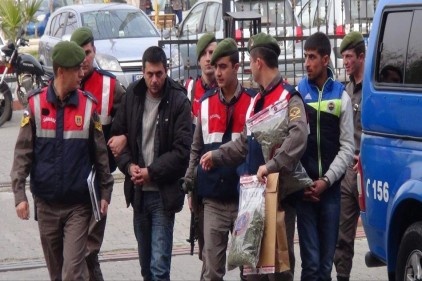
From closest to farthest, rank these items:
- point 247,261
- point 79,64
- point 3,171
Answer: point 247,261 → point 79,64 → point 3,171

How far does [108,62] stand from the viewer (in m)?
17.7

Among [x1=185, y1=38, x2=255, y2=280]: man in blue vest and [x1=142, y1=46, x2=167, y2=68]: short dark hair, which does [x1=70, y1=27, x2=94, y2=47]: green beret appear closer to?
[x1=142, y1=46, x2=167, y2=68]: short dark hair

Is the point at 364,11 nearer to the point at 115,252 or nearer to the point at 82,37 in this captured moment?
the point at 115,252

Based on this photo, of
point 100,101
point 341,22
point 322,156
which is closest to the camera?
point 322,156

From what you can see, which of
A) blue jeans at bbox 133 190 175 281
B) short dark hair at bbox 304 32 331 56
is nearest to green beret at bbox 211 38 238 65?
short dark hair at bbox 304 32 331 56

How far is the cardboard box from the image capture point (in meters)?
6.58

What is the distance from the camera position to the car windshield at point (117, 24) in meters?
19.0

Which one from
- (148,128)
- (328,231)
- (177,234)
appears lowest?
(177,234)

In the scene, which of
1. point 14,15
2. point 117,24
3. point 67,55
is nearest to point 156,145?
point 67,55

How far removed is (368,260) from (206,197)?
1.21m

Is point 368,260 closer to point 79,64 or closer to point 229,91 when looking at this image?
point 229,91

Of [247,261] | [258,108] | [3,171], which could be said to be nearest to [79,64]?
[258,108]

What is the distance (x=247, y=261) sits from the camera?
6547 mm

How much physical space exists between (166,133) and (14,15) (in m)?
16.1
